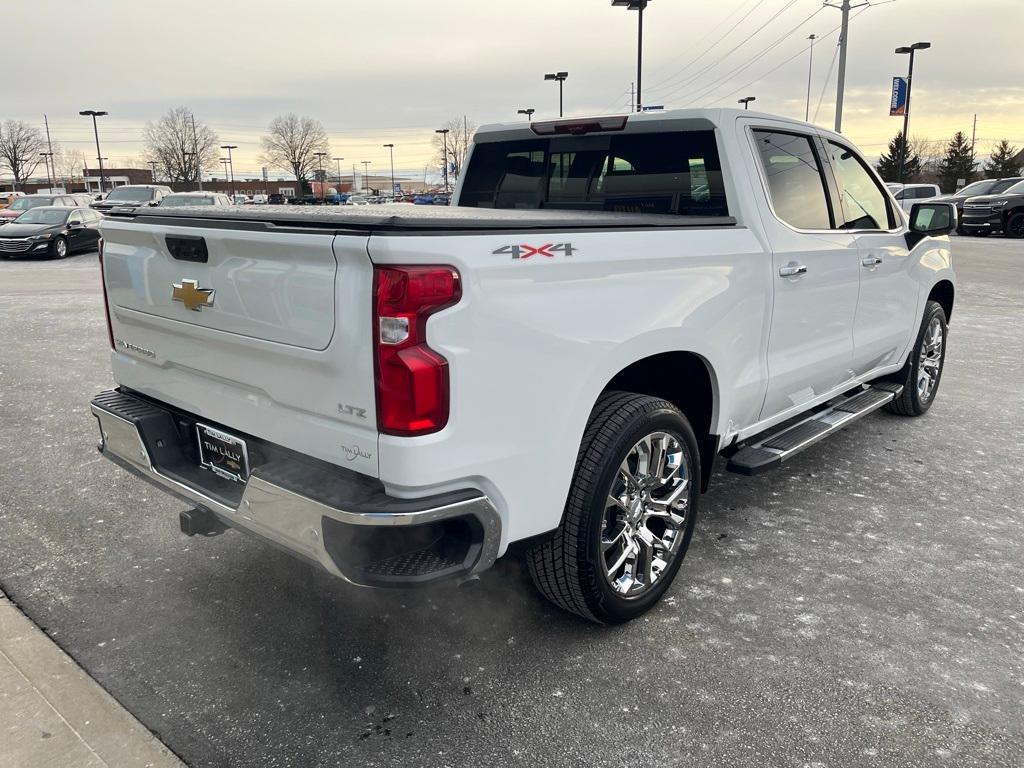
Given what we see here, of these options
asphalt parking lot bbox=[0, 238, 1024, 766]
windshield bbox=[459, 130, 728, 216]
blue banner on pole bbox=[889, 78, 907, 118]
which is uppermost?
blue banner on pole bbox=[889, 78, 907, 118]

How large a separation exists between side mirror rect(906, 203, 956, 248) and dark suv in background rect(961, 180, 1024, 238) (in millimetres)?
23721

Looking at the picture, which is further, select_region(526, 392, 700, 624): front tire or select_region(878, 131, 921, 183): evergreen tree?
select_region(878, 131, 921, 183): evergreen tree

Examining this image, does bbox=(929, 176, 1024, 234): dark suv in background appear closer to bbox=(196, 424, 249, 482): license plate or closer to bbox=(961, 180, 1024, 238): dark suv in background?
bbox=(961, 180, 1024, 238): dark suv in background

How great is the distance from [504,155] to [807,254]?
72.9 inches

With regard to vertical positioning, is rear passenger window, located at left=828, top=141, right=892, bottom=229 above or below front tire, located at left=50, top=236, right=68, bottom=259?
above

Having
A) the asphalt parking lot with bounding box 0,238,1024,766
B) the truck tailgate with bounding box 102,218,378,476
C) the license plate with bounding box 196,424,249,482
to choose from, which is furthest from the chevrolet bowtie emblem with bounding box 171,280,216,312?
the asphalt parking lot with bounding box 0,238,1024,766

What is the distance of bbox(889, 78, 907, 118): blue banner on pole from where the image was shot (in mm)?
33875

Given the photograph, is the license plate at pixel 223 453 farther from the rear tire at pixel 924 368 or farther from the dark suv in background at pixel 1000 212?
the dark suv in background at pixel 1000 212

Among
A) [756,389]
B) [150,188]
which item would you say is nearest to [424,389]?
[756,389]

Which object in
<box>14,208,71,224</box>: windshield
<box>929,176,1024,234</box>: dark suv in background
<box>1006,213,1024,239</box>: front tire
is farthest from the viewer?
<box>929,176,1024,234</box>: dark suv in background

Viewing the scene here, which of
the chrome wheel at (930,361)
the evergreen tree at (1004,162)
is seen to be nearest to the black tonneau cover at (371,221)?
the chrome wheel at (930,361)

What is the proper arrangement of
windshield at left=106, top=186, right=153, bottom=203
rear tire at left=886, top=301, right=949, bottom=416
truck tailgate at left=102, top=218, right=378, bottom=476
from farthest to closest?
windshield at left=106, top=186, right=153, bottom=203
rear tire at left=886, top=301, right=949, bottom=416
truck tailgate at left=102, top=218, right=378, bottom=476

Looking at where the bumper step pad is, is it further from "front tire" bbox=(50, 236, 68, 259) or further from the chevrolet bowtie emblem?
"front tire" bbox=(50, 236, 68, 259)

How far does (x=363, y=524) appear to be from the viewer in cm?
229
